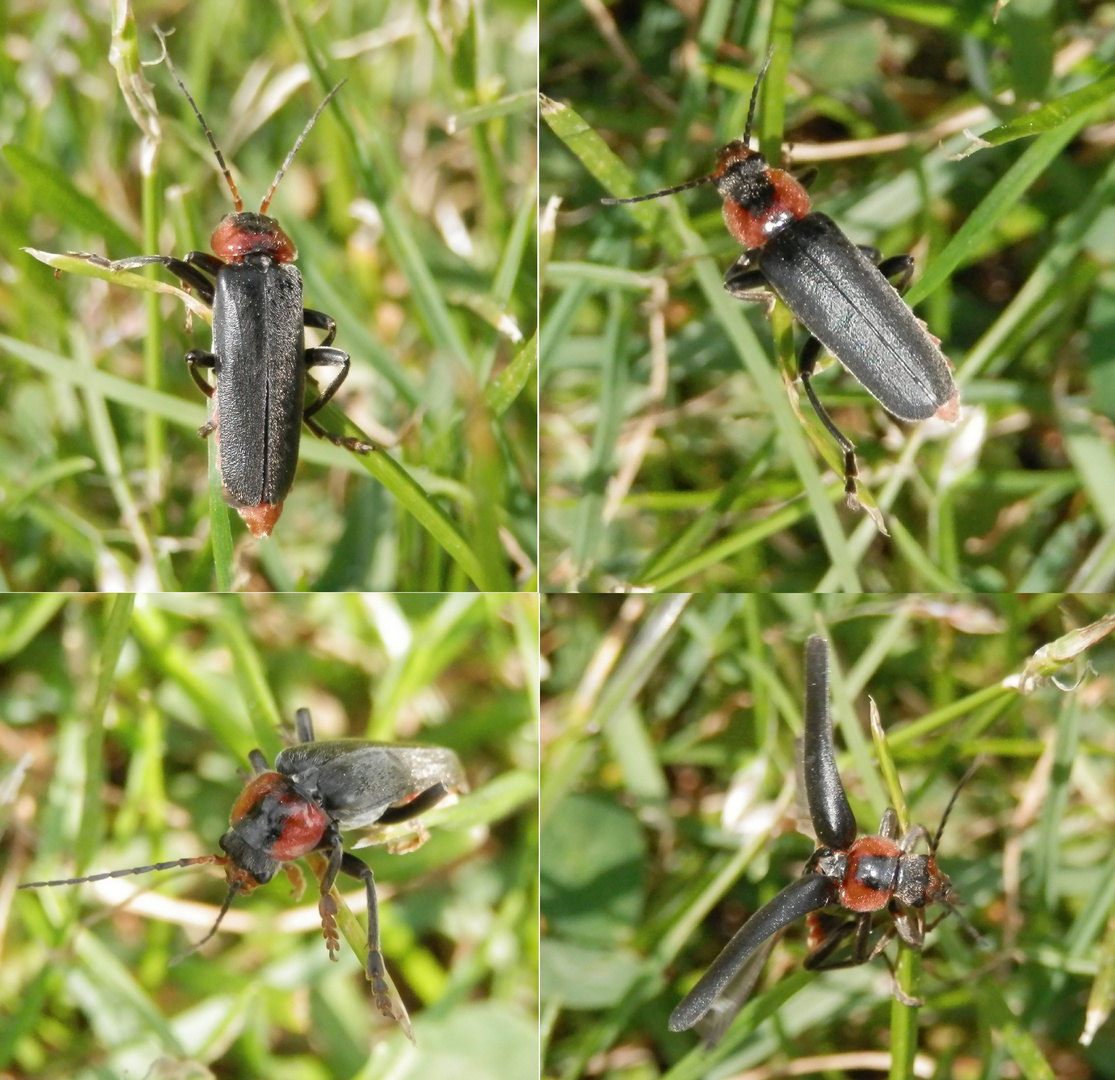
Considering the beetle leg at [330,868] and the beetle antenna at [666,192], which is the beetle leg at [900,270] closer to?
the beetle antenna at [666,192]

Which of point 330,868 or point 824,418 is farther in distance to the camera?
point 824,418

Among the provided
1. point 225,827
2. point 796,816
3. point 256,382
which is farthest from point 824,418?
point 225,827

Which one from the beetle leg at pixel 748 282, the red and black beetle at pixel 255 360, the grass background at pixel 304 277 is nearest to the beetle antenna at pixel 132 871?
the grass background at pixel 304 277

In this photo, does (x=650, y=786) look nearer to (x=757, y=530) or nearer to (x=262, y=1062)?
(x=757, y=530)

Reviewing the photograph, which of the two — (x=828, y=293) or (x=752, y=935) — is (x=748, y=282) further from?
(x=752, y=935)

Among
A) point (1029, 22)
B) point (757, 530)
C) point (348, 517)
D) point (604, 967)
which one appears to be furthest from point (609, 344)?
point (604, 967)
